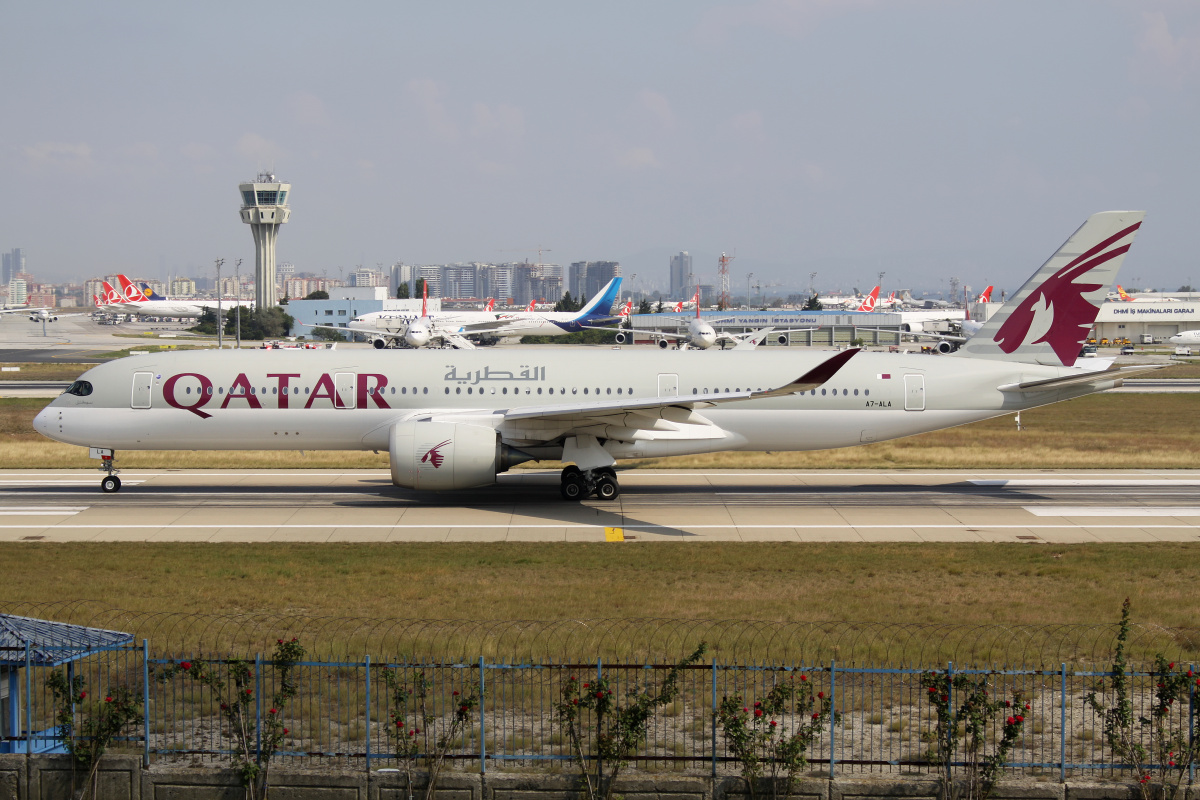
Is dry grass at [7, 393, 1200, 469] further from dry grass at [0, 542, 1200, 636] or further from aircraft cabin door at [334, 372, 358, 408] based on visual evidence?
dry grass at [0, 542, 1200, 636]

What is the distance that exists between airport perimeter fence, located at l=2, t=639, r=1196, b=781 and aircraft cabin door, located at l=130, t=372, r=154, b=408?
18.8 metres

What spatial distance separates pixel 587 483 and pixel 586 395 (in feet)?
9.87

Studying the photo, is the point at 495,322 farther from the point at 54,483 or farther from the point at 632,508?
the point at 632,508

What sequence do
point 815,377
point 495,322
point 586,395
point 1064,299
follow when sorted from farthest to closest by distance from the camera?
point 495,322
point 1064,299
point 586,395
point 815,377

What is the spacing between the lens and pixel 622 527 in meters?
29.0

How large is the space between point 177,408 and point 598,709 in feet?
79.9

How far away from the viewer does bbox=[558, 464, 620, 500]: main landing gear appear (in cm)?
3253

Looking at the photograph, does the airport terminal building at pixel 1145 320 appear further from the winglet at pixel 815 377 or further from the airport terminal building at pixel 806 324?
the winglet at pixel 815 377

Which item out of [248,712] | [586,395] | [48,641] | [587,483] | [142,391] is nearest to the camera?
[48,641]

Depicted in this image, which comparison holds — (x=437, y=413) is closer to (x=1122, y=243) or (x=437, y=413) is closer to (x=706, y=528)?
(x=706, y=528)

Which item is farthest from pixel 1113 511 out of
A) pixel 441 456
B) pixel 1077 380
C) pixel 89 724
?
pixel 89 724

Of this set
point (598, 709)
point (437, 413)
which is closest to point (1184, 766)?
point (598, 709)

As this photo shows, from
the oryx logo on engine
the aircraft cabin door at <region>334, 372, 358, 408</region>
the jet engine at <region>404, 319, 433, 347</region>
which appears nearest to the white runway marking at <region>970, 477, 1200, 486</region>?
the oryx logo on engine

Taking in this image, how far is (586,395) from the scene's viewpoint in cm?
3375
